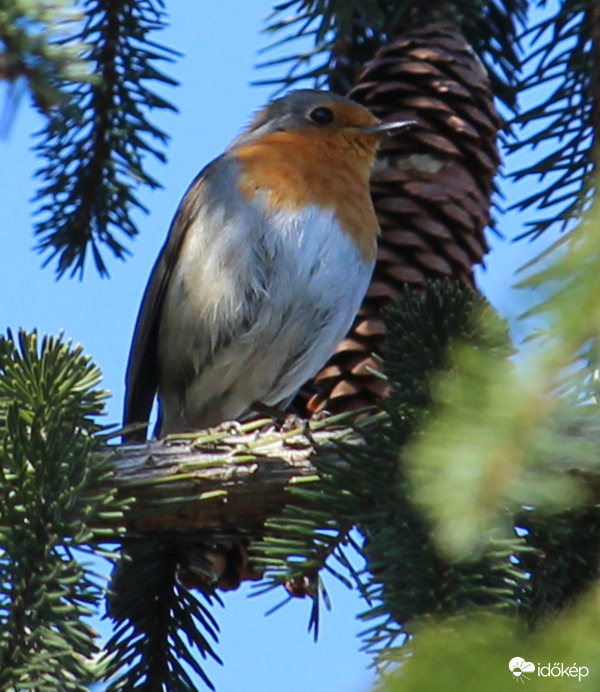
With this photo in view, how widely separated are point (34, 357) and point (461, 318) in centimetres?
84

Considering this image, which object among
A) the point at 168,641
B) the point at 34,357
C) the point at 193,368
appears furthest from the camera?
the point at 193,368

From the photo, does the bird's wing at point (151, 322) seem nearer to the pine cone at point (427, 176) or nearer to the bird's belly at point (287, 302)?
the bird's belly at point (287, 302)

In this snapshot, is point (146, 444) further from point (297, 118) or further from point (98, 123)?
point (297, 118)

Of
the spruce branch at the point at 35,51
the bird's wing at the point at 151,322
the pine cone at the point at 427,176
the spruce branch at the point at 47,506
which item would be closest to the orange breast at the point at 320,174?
the pine cone at the point at 427,176

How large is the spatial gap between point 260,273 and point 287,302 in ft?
0.47

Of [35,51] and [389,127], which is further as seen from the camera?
[389,127]

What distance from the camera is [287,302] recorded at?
12.3ft

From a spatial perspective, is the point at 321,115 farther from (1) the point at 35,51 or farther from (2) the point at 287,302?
(1) the point at 35,51

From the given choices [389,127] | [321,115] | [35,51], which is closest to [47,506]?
[35,51]

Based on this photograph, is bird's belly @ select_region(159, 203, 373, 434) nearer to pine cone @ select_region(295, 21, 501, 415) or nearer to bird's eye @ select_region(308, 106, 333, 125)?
pine cone @ select_region(295, 21, 501, 415)

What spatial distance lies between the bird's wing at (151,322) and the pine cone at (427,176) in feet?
2.42

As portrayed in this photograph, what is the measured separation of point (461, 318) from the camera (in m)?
2.09

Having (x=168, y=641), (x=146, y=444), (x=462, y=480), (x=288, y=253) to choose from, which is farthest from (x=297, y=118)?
(x=462, y=480)

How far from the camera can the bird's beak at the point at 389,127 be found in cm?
376
